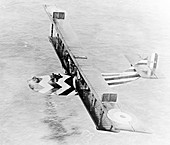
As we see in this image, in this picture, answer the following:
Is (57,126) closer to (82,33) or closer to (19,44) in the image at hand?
(19,44)

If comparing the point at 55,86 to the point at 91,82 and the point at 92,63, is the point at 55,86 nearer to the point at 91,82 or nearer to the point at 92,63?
the point at 92,63

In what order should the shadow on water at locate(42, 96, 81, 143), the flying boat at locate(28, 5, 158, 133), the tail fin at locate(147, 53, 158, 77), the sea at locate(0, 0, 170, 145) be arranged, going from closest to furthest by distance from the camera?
the flying boat at locate(28, 5, 158, 133) → the shadow on water at locate(42, 96, 81, 143) → the sea at locate(0, 0, 170, 145) → the tail fin at locate(147, 53, 158, 77)

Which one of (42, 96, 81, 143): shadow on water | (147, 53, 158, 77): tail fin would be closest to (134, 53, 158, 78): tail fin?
(147, 53, 158, 77): tail fin

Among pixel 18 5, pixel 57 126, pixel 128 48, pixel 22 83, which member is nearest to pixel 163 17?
pixel 128 48

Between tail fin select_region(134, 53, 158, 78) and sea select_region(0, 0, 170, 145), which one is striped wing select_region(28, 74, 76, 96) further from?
tail fin select_region(134, 53, 158, 78)

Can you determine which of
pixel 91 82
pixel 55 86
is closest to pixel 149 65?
pixel 91 82
